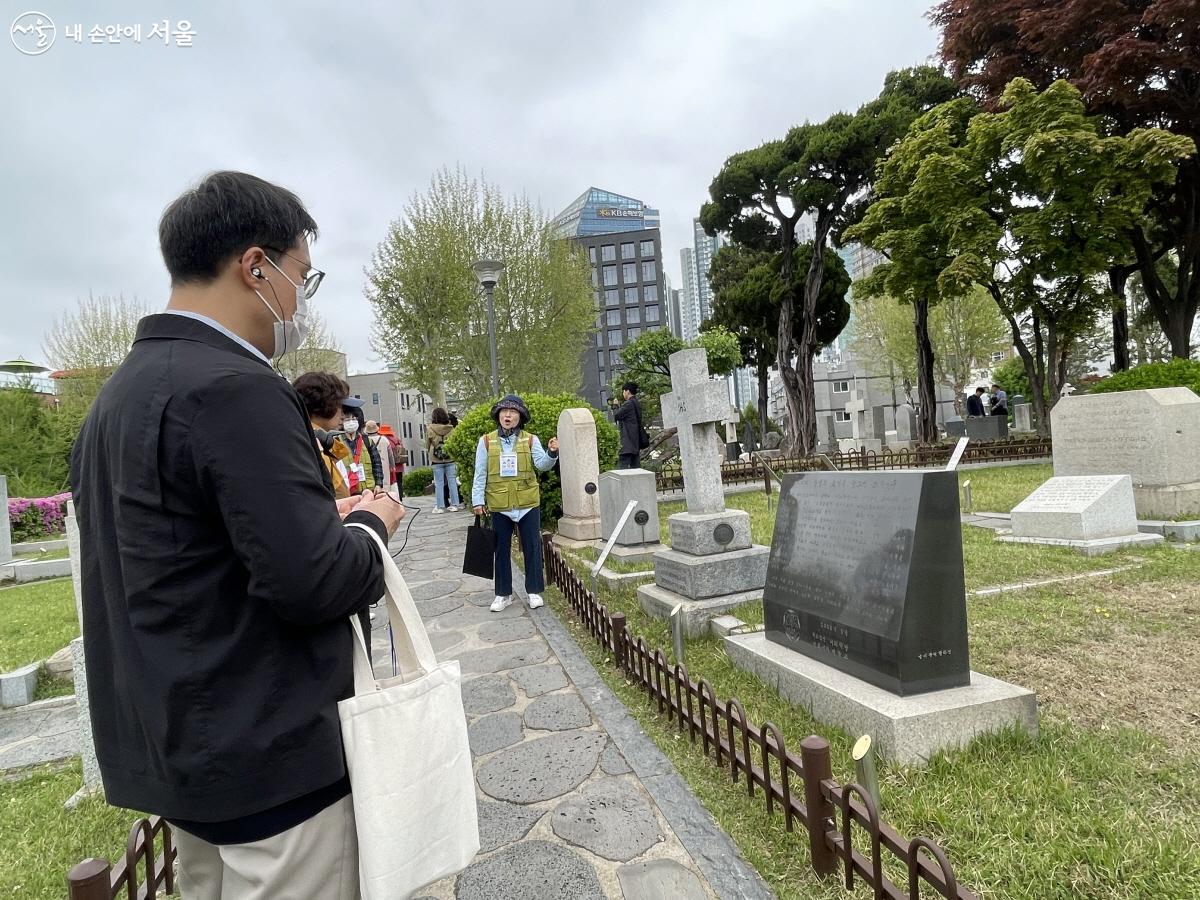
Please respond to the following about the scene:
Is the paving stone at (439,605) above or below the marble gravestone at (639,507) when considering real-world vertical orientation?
below

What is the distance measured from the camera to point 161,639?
1.12 meters

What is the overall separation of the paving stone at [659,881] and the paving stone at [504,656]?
8.13ft

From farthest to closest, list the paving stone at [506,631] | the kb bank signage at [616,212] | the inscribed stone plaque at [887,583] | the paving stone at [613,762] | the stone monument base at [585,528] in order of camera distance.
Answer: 1. the kb bank signage at [616,212]
2. the stone monument base at [585,528]
3. the paving stone at [506,631]
4. the paving stone at [613,762]
5. the inscribed stone plaque at [887,583]

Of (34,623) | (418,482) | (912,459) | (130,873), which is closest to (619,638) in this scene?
(130,873)

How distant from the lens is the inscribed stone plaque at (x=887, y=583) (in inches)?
115

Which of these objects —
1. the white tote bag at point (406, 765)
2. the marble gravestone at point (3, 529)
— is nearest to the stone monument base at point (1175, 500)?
the white tote bag at point (406, 765)

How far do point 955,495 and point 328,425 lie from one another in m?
4.09

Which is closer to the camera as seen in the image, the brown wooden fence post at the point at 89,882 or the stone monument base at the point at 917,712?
the brown wooden fence post at the point at 89,882

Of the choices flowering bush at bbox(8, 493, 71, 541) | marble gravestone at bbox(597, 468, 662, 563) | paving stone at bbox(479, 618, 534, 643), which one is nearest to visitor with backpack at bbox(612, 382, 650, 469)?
marble gravestone at bbox(597, 468, 662, 563)

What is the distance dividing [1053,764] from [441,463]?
13.3 metres

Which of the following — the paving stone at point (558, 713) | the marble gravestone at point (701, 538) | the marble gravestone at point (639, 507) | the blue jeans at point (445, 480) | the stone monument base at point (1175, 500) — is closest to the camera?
the paving stone at point (558, 713)

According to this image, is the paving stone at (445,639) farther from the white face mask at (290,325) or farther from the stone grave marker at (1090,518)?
the stone grave marker at (1090,518)

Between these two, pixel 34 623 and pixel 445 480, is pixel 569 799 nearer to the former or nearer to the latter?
pixel 34 623

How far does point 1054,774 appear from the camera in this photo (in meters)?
2.59
